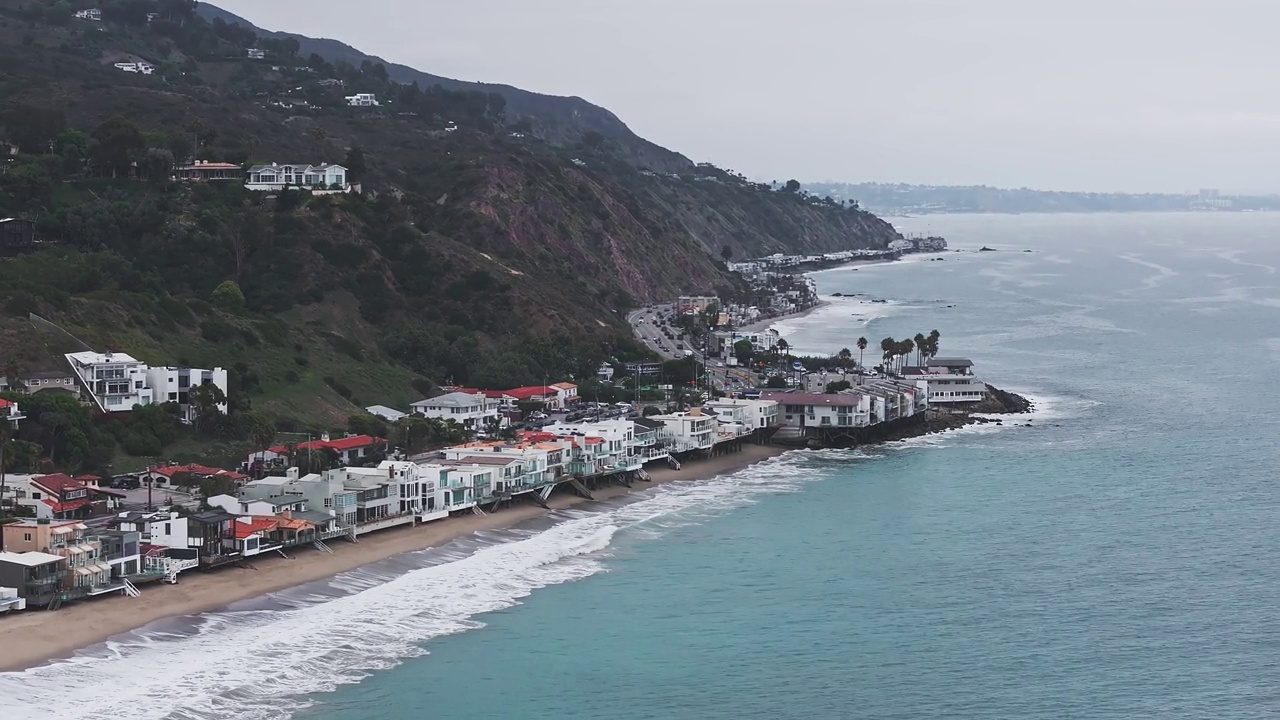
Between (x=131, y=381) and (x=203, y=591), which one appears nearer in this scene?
(x=203, y=591)

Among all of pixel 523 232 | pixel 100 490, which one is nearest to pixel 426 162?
pixel 523 232

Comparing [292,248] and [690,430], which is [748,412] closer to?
[690,430]

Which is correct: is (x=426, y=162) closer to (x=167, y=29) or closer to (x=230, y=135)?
(x=230, y=135)

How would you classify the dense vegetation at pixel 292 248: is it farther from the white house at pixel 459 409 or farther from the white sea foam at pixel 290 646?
the white sea foam at pixel 290 646

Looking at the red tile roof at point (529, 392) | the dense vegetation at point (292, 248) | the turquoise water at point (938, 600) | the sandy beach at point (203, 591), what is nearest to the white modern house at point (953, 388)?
the turquoise water at point (938, 600)

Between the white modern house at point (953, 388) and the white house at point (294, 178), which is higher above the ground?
the white house at point (294, 178)

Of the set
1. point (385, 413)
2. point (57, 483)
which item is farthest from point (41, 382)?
point (385, 413)

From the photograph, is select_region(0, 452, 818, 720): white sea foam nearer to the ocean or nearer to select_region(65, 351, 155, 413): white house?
the ocean

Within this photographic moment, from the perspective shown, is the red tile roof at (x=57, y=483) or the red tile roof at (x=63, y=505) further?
the red tile roof at (x=57, y=483)
